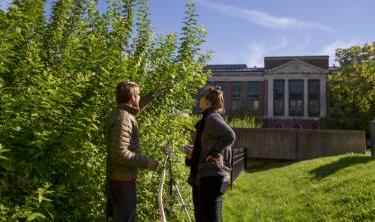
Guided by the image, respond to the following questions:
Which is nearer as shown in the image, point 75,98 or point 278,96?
point 75,98

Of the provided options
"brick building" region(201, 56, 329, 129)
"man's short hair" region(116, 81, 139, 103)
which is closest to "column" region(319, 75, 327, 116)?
"brick building" region(201, 56, 329, 129)

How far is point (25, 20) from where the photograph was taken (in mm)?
4613

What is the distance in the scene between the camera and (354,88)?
43.4 m

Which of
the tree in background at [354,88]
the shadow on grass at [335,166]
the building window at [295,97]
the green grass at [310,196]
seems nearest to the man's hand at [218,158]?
the green grass at [310,196]

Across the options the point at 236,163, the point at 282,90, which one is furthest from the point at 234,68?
the point at 236,163

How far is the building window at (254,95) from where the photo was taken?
255 ft

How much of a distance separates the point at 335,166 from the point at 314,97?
63157 millimetres

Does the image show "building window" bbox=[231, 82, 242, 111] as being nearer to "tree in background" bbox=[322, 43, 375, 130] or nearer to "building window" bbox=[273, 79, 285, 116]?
"building window" bbox=[273, 79, 285, 116]

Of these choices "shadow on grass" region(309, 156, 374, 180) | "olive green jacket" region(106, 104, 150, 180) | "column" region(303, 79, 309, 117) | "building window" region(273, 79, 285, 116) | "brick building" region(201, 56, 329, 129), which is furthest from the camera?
"building window" region(273, 79, 285, 116)

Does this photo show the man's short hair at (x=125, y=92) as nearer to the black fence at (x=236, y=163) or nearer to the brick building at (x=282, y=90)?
the black fence at (x=236, y=163)

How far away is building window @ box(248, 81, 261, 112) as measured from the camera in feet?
255

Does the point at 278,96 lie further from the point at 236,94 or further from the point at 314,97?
the point at 236,94

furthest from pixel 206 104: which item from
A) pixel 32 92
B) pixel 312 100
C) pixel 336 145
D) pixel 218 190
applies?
pixel 312 100

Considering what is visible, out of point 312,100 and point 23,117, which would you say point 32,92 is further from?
point 312,100
